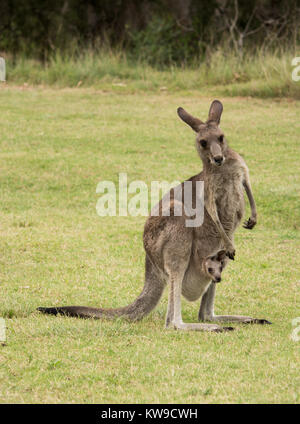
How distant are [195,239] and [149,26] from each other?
12.2 metres

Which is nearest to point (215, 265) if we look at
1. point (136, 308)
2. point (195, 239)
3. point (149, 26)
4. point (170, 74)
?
point (195, 239)

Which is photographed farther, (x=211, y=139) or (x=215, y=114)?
(x=215, y=114)

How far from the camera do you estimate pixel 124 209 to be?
8.02 meters

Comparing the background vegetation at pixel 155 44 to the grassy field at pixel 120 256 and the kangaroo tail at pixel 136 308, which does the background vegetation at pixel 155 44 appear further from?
the kangaroo tail at pixel 136 308

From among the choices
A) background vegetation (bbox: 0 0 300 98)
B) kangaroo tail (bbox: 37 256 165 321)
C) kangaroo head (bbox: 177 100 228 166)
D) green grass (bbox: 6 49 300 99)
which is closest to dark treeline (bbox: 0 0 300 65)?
background vegetation (bbox: 0 0 300 98)

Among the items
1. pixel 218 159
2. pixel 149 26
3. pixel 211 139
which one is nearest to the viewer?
pixel 218 159

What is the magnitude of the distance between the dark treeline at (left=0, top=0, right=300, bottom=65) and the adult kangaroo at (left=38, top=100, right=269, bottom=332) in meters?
10.4

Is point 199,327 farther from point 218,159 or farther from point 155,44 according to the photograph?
point 155,44

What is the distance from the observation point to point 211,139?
4.45 metres

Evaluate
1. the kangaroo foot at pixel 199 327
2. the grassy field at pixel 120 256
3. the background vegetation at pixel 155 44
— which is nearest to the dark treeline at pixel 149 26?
the background vegetation at pixel 155 44

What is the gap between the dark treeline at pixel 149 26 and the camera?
1548 centimetres

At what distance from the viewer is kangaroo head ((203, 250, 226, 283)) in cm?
445

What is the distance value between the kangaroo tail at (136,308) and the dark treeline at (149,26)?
1061cm
